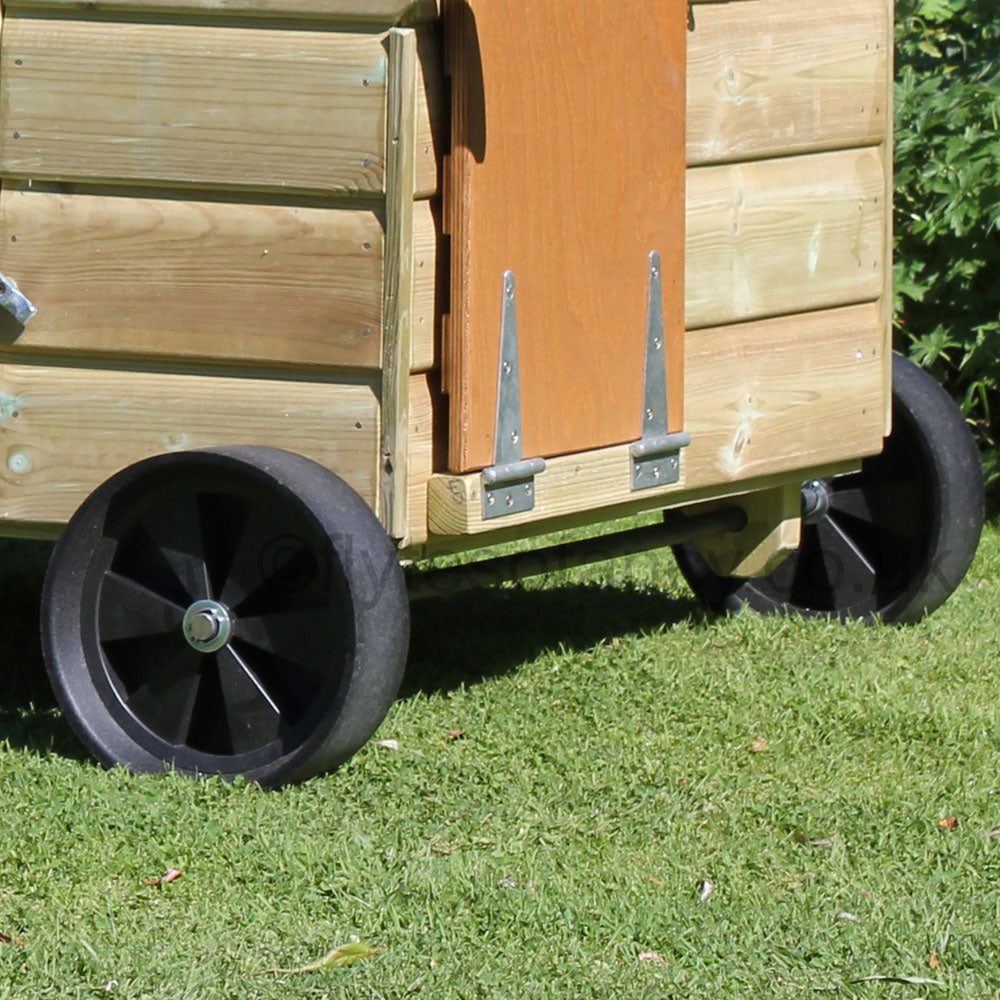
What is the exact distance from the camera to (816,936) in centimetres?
326

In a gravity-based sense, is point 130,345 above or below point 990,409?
above

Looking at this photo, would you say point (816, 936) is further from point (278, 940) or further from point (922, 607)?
point (922, 607)

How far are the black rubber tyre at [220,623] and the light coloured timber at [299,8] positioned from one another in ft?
2.84

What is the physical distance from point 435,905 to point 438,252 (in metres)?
1.30

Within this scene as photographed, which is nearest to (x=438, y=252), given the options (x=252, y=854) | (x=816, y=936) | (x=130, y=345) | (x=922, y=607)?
(x=130, y=345)

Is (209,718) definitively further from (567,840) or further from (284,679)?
(567,840)

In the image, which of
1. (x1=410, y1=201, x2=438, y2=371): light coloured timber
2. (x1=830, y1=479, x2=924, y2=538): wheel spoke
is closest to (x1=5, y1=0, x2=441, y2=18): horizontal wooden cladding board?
(x1=410, y1=201, x2=438, y2=371): light coloured timber

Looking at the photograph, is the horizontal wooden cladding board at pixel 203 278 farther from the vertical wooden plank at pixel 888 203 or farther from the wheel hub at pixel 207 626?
the vertical wooden plank at pixel 888 203

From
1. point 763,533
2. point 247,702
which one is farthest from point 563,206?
point 763,533

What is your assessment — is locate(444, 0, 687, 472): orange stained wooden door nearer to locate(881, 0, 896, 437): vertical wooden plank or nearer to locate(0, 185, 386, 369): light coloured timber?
locate(0, 185, 386, 369): light coloured timber

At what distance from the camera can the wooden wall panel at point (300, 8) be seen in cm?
358

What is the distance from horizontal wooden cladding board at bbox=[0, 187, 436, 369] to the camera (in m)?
3.71

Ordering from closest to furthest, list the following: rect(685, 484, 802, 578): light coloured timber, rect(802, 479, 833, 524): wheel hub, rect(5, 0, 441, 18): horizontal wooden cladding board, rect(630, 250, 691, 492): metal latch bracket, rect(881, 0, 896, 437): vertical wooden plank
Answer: rect(5, 0, 441, 18): horizontal wooden cladding board → rect(630, 250, 691, 492): metal latch bracket → rect(881, 0, 896, 437): vertical wooden plank → rect(685, 484, 802, 578): light coloured timber → rect(802, 479, 833, 524): wheel hub

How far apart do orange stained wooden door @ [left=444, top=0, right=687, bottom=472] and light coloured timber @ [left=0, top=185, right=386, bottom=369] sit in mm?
219
